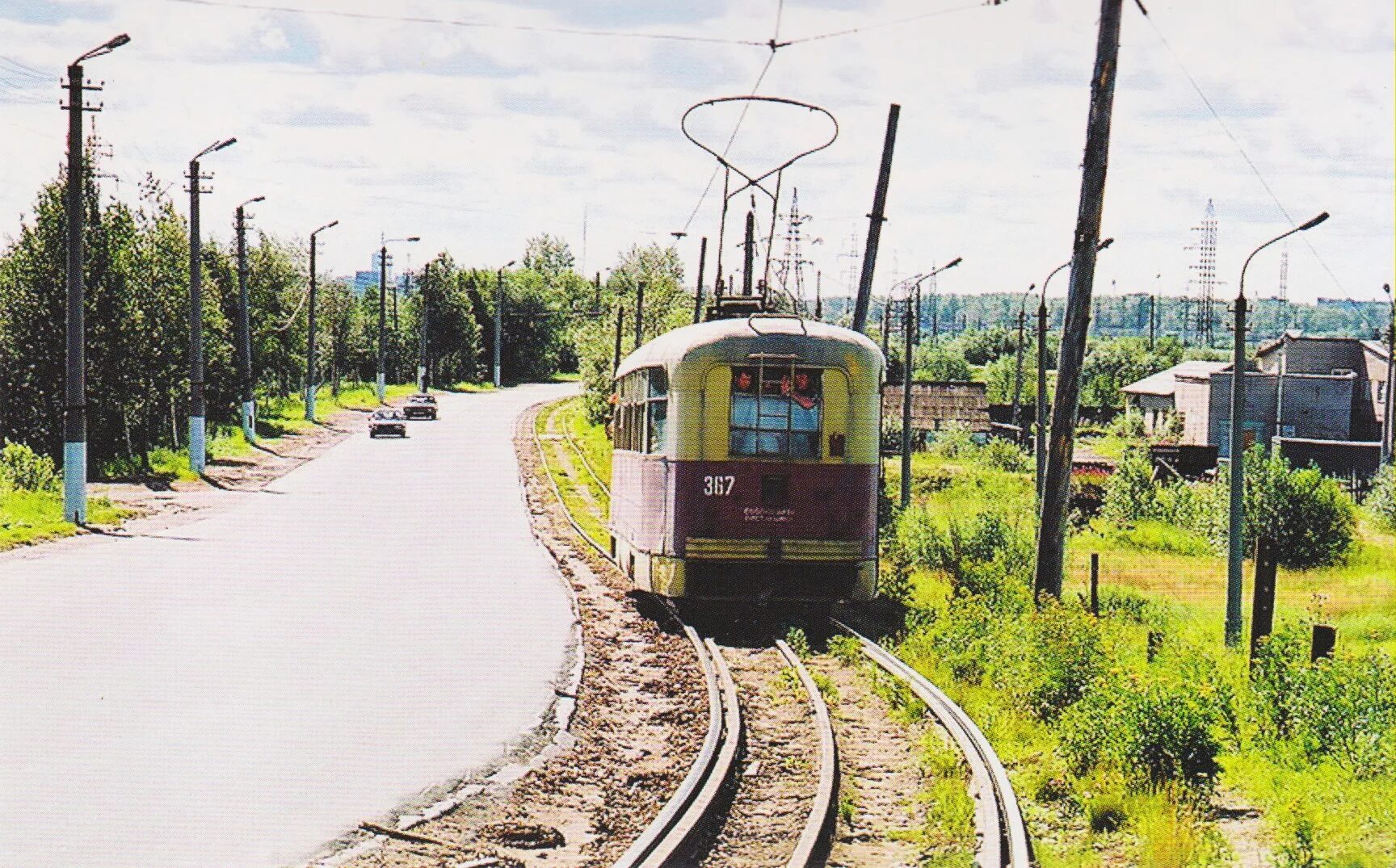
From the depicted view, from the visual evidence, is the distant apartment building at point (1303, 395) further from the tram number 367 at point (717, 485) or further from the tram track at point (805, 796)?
the tram track at point (805, 796)

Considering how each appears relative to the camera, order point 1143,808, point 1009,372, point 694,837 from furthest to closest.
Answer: point 1009,372
point 1143,808
point 694,837

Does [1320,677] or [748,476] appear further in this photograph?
[748,476]

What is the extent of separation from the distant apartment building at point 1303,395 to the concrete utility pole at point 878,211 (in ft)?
138

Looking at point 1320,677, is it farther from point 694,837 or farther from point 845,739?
point 694,837

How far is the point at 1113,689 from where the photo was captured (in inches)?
410

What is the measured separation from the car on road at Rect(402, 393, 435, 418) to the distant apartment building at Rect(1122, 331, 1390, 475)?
3261 cm

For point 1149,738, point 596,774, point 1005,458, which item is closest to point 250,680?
point 596,774

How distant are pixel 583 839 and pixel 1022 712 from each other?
4.64 metres

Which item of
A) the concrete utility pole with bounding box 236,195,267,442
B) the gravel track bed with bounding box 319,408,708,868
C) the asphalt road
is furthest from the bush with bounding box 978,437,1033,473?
Result: the gravel track bed with bounding box 319,408,708,868

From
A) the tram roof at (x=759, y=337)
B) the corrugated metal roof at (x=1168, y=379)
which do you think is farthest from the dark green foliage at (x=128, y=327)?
the corrugated metal roof at (x=1168, y=379)

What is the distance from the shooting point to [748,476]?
15.5m

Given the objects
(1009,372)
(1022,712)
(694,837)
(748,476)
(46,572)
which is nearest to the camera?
(694,837)

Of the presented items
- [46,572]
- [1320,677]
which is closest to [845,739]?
[1320,677]

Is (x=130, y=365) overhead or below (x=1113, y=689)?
overhead
